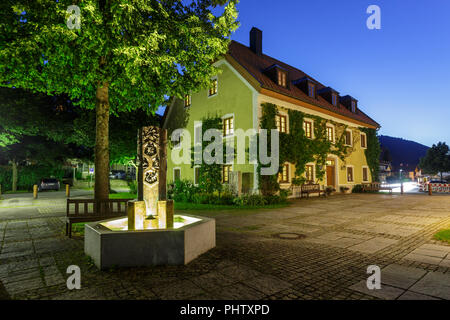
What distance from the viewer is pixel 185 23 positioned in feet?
27.7

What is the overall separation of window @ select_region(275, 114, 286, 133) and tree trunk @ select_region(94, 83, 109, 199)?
11.1m

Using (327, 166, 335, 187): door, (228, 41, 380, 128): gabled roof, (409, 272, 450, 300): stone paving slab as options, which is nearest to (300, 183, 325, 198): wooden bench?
(327, 166, 335, 187): door

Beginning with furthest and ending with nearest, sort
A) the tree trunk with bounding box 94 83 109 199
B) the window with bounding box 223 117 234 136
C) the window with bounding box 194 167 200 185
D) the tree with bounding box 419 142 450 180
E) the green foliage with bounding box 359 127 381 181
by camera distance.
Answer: the tree with bounding box 419 142 450 180 < the green foliage with bounding box 359 127 381 181 < the window with bounding box 194 167 200 185 < the window with bounding box 223 117 234 136 < the tree trunk with bounding box 94 83 109 199

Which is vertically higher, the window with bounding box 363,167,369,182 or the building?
the building

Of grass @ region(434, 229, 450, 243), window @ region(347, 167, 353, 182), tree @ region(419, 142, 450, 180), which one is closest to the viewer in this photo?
grass @ region(434, 229, 450, 243)

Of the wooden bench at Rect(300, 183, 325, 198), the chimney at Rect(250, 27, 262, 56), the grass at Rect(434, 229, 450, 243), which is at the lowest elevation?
the grass at Rect(434, 229, 450, 243)

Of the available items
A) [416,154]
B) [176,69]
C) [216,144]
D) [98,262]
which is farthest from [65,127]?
[416,154]

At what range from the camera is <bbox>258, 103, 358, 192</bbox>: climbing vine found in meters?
15.6

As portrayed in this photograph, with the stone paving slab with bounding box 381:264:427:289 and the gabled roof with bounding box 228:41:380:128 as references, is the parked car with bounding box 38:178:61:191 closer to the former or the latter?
the gabled roof with bounding box 228:41:380:128

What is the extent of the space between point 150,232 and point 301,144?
14.9 metres

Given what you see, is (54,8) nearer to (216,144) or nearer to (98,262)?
(98,262)

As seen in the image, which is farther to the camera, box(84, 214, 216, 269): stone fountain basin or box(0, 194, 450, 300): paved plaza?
box(84, 214, 216, 269): stone fountain basin

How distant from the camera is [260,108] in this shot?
50.4ft
